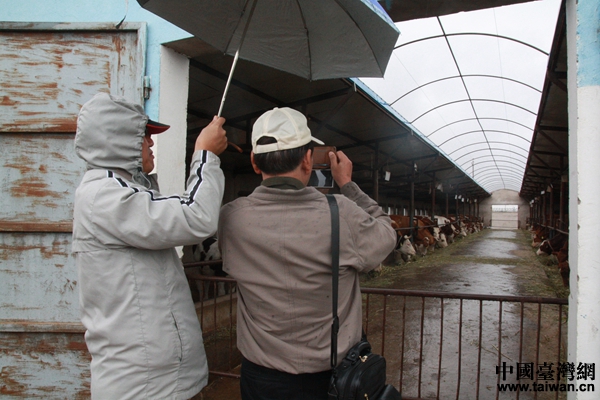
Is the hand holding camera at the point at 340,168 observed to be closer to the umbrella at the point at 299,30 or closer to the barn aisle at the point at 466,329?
the umbrella at the point at 299,30

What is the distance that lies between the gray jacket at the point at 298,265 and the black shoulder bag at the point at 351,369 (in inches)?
1.1

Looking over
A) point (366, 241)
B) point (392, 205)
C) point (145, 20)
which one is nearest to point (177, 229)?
point (366, 241)

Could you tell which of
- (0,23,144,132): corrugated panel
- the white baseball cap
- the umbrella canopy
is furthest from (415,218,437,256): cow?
the white baseball cap

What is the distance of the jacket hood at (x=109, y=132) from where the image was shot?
1.54m

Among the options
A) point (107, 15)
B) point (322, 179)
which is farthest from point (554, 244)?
point (107, 15)

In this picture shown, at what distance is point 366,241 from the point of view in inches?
58.8

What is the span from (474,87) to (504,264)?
585 centimetres

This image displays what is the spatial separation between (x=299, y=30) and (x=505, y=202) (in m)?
51.9

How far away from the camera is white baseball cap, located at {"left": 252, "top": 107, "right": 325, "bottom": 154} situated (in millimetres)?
1491

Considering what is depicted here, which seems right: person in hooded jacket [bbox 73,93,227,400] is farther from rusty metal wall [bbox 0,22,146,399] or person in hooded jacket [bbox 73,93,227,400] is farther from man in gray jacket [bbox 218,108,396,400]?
rusty metal wall [bbox 0,22,146,399]

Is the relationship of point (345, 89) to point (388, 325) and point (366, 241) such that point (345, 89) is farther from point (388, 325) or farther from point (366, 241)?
point (366, 241)

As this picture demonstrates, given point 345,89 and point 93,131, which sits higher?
point 345,89

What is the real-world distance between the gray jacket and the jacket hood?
0.53 metres

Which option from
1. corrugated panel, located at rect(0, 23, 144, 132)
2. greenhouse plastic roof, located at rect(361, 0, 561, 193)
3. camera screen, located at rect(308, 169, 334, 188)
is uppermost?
greenhouse plastic roof, located at rect(361, 0, 561, 193)
